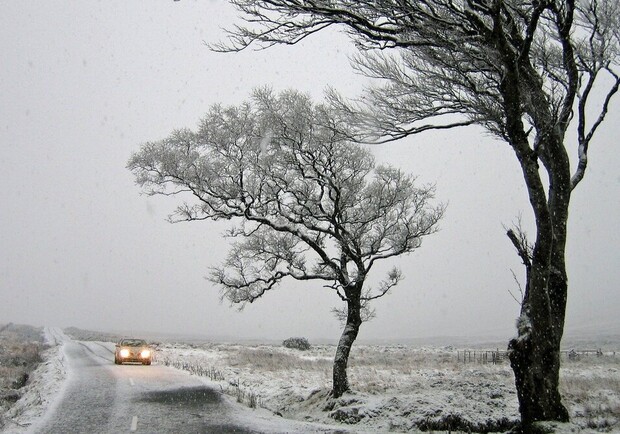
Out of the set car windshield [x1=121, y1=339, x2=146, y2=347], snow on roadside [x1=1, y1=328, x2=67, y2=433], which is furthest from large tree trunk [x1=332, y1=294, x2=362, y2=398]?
car windshield [x1=121, y1=339, x2=146, y2=347]

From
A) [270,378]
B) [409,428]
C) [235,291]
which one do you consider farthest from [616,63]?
[270,378]

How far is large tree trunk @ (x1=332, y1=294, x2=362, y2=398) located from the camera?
13461mm

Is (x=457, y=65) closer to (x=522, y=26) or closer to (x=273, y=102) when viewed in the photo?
(x=522, y=26)

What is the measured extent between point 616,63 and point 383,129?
18.0 ft

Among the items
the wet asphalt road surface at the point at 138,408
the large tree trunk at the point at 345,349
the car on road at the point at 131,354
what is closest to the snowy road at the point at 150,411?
the wet asphalt road surface at the point at 138,408

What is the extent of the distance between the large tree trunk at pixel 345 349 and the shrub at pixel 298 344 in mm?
30929

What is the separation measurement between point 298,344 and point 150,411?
115 feet

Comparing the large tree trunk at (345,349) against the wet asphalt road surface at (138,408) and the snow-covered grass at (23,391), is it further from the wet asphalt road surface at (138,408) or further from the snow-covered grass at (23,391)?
the snow-covered grass at (23,391)

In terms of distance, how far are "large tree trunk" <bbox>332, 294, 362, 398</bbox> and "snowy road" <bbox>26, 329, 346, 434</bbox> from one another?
296 cm

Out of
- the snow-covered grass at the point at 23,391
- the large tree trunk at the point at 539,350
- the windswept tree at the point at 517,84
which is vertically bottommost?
the snow-covered grass at the point at 23,391

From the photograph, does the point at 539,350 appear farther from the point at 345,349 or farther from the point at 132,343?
the point at 132,343

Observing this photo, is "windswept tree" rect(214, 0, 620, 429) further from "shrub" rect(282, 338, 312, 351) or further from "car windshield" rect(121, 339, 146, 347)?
"shrub" rect(282, 338, 312, 351)

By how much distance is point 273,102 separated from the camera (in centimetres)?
1366

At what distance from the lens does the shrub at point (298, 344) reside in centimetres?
4456
